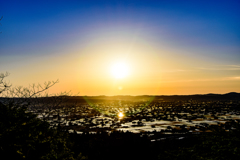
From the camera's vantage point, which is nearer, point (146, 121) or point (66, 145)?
point (66, 145)

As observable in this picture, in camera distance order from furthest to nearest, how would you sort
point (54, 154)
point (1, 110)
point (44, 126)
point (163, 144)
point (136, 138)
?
point (136, 138), point (163, 144), point (44, 126), point (1, 110), point (54, 154)

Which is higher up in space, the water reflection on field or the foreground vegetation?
the foreground vegetation

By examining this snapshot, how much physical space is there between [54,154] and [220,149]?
6587mm

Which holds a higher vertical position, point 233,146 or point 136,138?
point 233,146

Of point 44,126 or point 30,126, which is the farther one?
point 44,126

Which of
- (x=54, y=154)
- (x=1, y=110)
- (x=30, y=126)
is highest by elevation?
(x=1, y=110)

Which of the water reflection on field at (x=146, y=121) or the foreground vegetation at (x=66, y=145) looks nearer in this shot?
the foreground vegetation at (x=66, y=145)

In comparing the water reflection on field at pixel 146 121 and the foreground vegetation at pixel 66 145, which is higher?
the foreground vegetation at pixel 66 145

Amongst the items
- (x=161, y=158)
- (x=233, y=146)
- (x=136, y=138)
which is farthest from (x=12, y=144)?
(x=136, y=138)

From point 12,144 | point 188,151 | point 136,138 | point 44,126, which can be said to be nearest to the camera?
point 12,144

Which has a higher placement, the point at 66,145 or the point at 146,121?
the point at 66,145

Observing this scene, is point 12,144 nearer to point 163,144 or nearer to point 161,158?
point 161,158

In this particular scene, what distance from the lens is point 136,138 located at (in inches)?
533

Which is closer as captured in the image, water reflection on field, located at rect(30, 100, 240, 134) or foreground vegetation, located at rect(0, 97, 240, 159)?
foreground vegetation, located at rect(0, 97, 240, 159)
